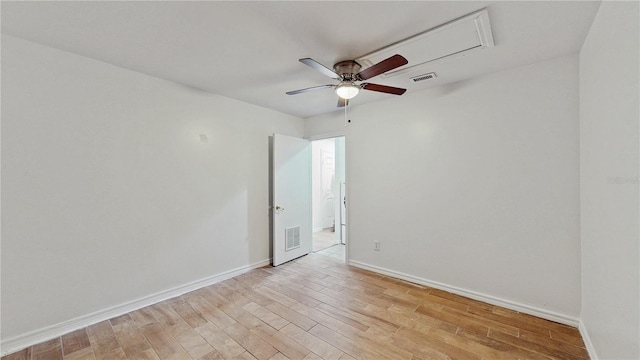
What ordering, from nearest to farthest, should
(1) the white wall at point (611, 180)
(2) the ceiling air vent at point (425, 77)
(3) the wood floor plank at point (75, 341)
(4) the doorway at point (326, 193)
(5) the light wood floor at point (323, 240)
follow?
1. (1) the white wall at point (611, 180)
2. (3) the wood floor plank at point (75, 341)
3. (2) the ceiling air vent at point (425, 77)
4. (5) the light wood floor at point (323, 240)
5. (4) the doorway at point (326, 193)

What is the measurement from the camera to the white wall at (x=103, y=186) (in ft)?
6.42

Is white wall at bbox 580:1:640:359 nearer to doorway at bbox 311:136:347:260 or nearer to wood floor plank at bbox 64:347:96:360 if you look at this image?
wood floor plank at bbox 64:347:96:360

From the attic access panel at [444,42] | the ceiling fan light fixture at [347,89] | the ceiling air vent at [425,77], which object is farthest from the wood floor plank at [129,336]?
the ceiling air vent at [425,77]

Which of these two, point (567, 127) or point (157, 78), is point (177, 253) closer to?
point (157, 78)

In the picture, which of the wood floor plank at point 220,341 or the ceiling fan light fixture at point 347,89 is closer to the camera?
the wood floor plank at point 220,341

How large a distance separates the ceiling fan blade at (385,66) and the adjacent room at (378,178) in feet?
0.07

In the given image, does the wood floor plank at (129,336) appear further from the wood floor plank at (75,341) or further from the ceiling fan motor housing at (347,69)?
the ceiling fan motor housing at (347,69)

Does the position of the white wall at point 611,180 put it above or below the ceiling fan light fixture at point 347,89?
below

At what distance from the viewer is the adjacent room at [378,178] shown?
165cm

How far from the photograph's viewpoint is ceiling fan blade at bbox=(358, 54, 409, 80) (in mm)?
1702

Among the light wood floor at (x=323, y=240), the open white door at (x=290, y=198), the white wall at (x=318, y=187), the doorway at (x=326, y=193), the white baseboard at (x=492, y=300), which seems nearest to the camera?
the white baseboard at (x=492, y=300)

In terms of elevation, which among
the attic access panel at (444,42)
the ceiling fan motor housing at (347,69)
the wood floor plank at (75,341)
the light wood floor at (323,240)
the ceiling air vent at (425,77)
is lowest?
the light wood floor at (323,240)

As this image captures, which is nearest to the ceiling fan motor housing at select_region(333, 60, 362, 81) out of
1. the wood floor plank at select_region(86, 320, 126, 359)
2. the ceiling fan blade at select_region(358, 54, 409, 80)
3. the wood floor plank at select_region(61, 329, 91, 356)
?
the ceiling fan blade at select_region(358, 54, 409, 80)

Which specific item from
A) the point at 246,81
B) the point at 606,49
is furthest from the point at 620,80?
the point at 246,81
